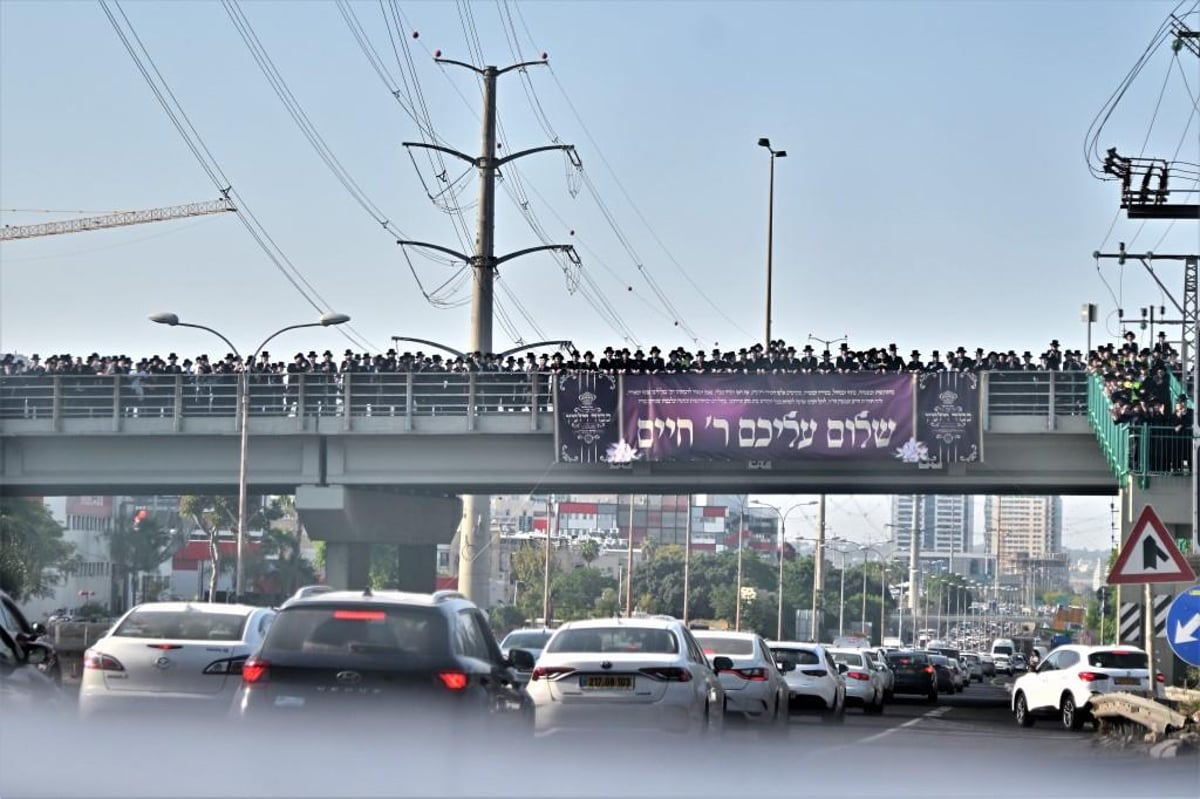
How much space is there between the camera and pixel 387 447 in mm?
44656

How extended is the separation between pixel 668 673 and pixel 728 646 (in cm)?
682

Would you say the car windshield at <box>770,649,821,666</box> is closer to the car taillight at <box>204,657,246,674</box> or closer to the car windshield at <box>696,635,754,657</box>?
the car windshield at <box>696,635,754,657</box>

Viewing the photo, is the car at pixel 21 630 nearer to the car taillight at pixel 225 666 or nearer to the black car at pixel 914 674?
the car taillight at pixel 225 666

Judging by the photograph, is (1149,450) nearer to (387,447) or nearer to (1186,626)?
(387,447)

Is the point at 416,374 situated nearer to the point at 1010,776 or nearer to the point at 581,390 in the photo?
the point at 581,390

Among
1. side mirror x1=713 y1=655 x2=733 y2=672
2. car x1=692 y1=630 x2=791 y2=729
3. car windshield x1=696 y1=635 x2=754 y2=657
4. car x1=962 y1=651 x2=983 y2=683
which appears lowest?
car x1=962 y1=651 x2=983 y2=683

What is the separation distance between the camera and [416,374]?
4331 centimetres

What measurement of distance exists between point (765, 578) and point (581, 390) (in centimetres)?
12431

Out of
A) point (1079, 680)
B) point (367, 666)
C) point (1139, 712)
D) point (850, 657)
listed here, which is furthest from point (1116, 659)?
point (367, 666)

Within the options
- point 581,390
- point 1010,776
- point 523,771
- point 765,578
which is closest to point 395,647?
point 523,771

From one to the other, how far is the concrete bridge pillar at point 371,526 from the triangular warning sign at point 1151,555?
89.9ft

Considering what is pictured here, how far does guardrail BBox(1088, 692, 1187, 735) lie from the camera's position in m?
23.0

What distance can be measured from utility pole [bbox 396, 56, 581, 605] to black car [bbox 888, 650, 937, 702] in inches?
458

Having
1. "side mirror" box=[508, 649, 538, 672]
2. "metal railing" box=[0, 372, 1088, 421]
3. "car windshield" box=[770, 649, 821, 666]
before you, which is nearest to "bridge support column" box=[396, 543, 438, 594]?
"metal railing" box=[0, 372, 1088, 421]
